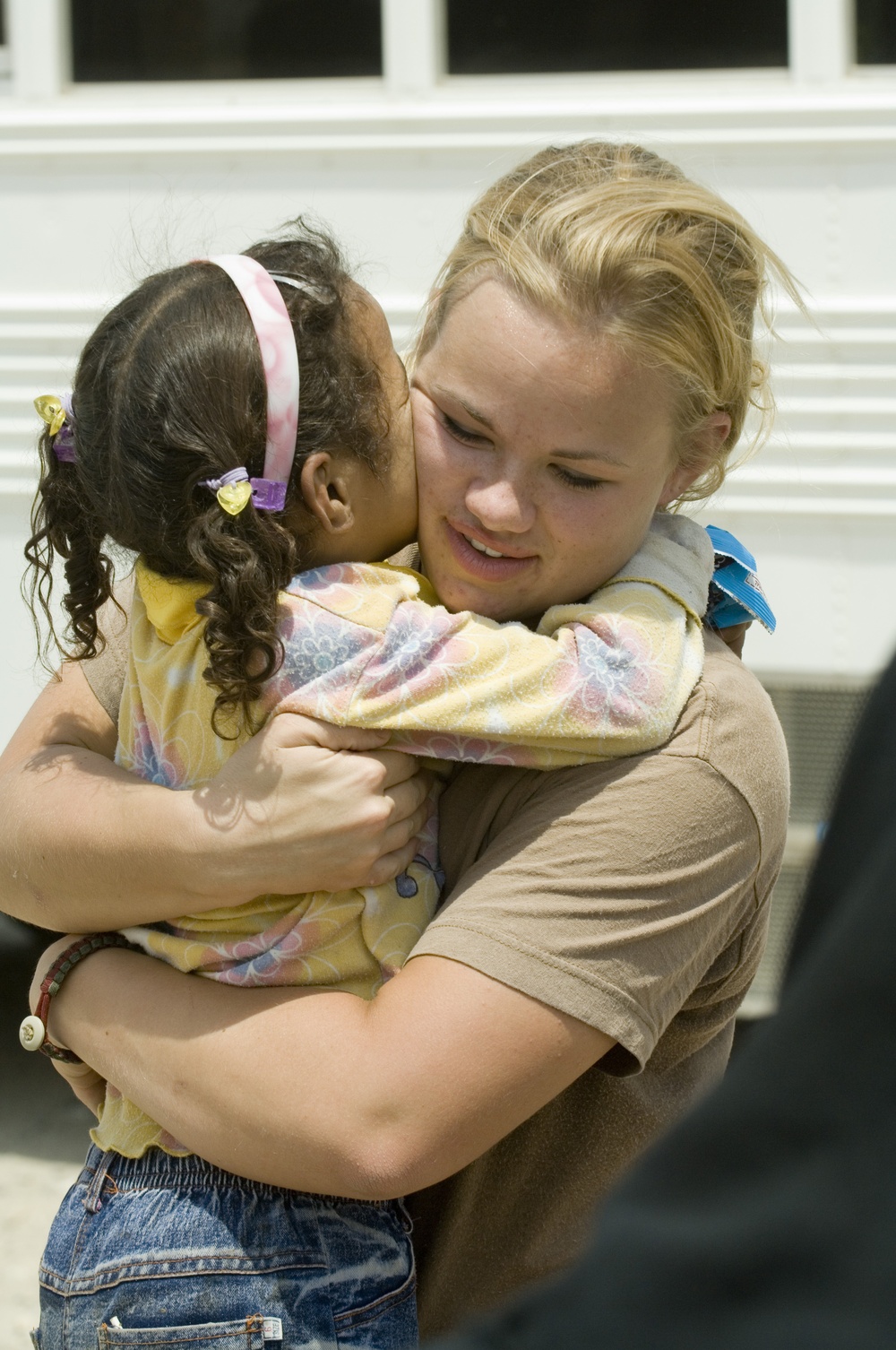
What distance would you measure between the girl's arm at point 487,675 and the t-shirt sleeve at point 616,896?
0.20 ft

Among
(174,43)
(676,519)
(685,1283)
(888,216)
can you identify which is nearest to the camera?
(685,1283)

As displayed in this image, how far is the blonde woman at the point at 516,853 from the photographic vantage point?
55.8 inches

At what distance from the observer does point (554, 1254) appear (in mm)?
1594

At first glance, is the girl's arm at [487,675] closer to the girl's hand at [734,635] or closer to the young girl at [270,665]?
the young girl at [270,665]

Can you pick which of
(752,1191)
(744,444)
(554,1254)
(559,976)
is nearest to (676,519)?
(559,976)

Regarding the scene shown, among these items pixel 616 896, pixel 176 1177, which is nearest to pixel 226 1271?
pixel 176 1177

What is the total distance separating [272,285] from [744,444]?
2.04 meters

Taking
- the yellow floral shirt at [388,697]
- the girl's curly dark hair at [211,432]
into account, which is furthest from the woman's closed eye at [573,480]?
the girl's curly dark hair at [211,432]

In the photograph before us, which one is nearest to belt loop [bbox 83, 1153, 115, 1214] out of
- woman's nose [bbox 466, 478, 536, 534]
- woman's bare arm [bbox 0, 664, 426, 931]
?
woman's bare arm [bbox 0, 664, 426, 931]

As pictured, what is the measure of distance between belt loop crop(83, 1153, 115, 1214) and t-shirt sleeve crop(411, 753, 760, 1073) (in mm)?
481

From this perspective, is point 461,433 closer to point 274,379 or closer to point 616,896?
point 274,379

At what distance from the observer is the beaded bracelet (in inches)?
66.6

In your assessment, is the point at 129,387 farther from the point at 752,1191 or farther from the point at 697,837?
the point at 752,1191

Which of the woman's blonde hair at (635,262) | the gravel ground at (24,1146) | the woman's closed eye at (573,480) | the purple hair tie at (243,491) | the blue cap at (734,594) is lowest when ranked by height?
the gravel ground at (24,1146)
